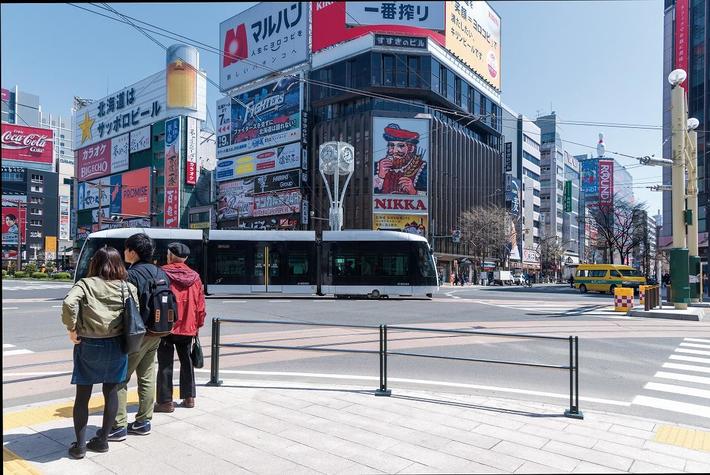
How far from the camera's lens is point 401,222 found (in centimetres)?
5422

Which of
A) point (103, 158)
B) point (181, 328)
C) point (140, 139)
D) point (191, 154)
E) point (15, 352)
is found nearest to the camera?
point (181, 328)

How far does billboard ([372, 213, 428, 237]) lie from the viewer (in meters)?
53.9

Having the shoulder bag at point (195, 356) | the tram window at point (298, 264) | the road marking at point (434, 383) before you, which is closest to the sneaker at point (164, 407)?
the shoulder bag at point (195, 356)

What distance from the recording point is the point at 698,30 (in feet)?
126

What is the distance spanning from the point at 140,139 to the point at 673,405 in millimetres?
82872

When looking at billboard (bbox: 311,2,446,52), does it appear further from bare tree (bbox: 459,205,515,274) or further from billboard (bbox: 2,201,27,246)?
billboard (bbox: 2,201,27,246)

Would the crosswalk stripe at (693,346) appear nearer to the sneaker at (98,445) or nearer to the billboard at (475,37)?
the sneaker at (98,445)

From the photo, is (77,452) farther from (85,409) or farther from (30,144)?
(30,144)

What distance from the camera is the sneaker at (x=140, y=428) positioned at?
4.78m

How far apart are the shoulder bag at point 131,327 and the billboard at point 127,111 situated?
242 ft

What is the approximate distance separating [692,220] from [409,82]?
38.2 metres

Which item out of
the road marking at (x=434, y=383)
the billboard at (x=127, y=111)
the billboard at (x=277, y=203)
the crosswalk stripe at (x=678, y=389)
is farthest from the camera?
the billboard at (x=127, y=111)

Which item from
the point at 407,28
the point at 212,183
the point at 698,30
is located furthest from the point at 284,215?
the point at 698,30

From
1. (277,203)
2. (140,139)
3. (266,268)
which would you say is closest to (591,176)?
(277,203)
